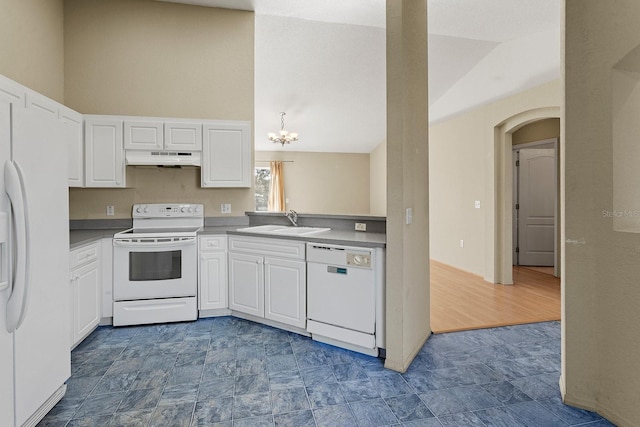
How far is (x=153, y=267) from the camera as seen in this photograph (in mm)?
3088

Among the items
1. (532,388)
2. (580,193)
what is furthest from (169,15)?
(532,388)

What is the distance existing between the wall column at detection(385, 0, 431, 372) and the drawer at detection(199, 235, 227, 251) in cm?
182

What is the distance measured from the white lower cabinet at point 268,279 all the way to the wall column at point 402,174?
2.73 ft

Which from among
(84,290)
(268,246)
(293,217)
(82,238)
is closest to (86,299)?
(84,290)

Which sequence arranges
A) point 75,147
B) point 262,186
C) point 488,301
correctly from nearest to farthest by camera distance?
point 75,147, point 488,301, point 262,186

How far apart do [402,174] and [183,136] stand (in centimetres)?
254

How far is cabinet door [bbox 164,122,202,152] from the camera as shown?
3.51m

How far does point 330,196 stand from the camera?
30.2 ft

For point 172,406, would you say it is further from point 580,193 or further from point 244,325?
point 580,193

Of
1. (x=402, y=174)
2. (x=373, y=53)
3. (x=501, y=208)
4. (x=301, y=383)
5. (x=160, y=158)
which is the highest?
(x=373, y=53)

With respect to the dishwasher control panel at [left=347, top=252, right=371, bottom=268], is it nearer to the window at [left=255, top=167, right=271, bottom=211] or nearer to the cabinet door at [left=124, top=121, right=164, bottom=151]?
the cabinet door at [left=124, top=121, right=164, bottom=151]

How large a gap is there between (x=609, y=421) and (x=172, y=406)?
8.00 ft

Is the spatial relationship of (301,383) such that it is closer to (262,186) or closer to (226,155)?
(226,155)

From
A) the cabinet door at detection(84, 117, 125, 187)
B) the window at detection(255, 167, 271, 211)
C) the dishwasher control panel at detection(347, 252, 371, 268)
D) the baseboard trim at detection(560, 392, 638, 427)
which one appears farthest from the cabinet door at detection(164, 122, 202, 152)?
the window at detection(255, 167, 271, 211)
